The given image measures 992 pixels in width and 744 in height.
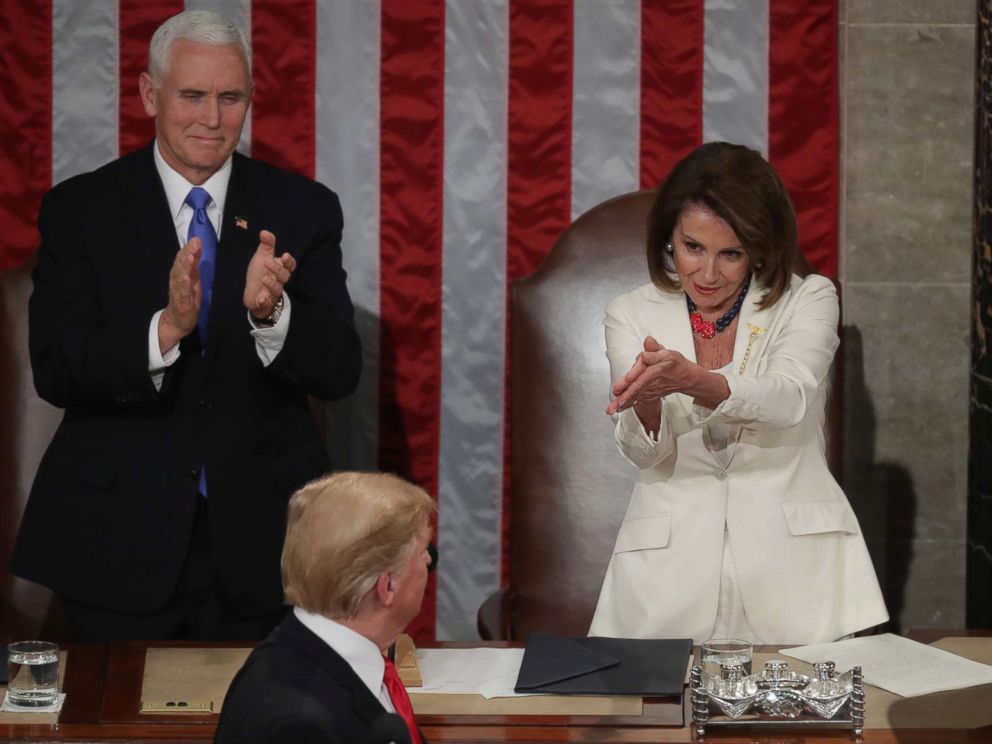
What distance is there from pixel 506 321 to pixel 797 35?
3.75 feet

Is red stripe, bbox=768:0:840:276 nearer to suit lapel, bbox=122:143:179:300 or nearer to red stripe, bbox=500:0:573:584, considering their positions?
red stripe, bbox=500:0:573:584

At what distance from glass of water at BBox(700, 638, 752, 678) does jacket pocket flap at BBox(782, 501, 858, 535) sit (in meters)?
0.47

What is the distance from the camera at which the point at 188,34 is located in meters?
3.46

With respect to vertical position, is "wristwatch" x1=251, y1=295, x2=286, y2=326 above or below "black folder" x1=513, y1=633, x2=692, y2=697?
above

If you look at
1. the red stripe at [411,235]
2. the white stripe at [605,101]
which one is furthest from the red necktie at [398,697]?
the white stripe at [605,101]

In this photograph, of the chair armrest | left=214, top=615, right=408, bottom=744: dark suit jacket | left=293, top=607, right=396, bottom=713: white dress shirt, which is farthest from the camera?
the chair armrest

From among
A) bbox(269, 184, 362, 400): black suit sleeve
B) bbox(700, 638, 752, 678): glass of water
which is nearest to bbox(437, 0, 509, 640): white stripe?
bbox(269, 184, 362, 400): black suit sleeve

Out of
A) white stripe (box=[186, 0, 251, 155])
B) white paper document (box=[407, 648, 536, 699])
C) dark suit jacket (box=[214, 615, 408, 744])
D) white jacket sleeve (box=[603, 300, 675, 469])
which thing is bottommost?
white paper document (box=[407, 648, 536, 699])

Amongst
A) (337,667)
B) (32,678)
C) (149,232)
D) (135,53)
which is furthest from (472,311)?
(337,667)

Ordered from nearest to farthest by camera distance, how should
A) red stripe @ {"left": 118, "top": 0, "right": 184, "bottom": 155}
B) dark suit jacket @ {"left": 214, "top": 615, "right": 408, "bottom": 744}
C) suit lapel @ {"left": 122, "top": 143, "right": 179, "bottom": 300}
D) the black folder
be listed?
dark suit jacket @ {"left": 214, "top": 615, "right": 408, "bottom": 744}
the black folder
suit lapel @ {"left": 122, "top": 143, "right": 179, "bottom": 300}
red stripe @ {"left": 118, "top": 0, "right": 184, "bottom": 155}

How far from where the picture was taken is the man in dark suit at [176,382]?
3.31 meters

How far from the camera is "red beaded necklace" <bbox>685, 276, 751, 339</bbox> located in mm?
3166

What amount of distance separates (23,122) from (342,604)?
2.78m

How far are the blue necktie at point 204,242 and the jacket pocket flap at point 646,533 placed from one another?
1013 mm
